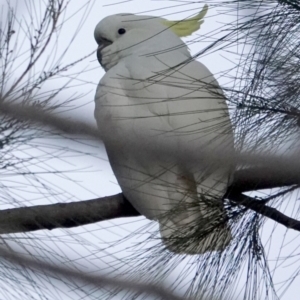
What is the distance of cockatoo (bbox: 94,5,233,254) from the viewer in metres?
0.96

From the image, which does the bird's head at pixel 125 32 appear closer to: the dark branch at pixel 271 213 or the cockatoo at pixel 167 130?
the cockatoo at pixel 167 130

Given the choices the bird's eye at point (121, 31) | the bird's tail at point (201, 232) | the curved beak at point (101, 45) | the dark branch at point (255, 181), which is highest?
the bird's eye at point (121, 31)

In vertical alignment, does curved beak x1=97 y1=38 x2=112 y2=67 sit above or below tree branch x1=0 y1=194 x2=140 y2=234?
above

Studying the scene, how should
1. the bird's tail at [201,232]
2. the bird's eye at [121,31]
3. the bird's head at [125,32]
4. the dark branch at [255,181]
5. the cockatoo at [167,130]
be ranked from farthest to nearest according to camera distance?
the bird's eye at [121,31] → the bird's head at [125,32] → the bird's tail at [201,232] → the dark branch at [255,181] → the cockatoo at [167,130]

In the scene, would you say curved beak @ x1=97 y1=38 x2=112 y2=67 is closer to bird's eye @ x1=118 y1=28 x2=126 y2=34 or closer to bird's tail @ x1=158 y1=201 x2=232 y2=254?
bird's eye @ x1=118 y1=28 x2=126 y2=34

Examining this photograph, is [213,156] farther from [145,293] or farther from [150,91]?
[150,91]

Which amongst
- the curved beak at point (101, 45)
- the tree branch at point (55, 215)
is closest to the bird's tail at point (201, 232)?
the tree branch at point (55, 215)

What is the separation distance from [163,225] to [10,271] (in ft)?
1.11

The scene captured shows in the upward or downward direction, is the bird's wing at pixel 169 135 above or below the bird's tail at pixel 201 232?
above

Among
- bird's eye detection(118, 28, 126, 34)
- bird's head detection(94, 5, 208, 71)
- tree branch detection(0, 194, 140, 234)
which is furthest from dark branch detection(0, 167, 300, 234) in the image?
bird's eye detection(118, 28, 126, 34)

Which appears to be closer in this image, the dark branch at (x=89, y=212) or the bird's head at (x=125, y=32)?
the dark branch at (x=89, y=212)

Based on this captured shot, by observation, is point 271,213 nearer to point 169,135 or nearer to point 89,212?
point 169,135

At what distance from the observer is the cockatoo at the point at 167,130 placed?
37.9 inches

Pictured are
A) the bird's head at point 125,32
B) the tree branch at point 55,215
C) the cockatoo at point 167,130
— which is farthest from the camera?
the bird's head at point 125,32
